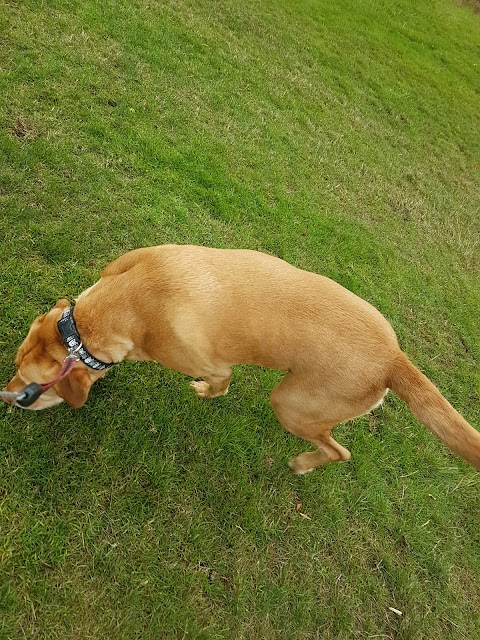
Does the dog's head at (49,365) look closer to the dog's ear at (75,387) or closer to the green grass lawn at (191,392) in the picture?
the dog's ear at (75,387)

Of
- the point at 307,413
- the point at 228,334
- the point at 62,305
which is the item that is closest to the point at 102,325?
the point at 62,305

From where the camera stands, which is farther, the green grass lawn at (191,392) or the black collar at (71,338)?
the green grass lawn at (191,392)

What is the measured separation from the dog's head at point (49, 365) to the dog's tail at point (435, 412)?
207 centimetres

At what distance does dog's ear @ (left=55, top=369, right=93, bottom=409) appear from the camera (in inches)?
118

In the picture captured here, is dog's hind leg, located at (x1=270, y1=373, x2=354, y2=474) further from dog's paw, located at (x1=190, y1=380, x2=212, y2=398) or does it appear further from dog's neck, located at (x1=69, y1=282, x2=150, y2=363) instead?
dog's neck, located at (x1=69, y1=282, x2=150, y2=363)

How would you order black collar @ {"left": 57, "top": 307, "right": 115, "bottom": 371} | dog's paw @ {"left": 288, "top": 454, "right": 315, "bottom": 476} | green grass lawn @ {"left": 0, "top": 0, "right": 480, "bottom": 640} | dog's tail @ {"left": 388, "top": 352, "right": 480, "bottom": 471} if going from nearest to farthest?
dog's tail @ {"left": 388, "top": 352, "right": 480, "bottom": 471}, black collar @ {"left": 57, "top": 307, "right": 115, "bottom": 371}, green grass lawn @ {"left": 0, "top": 0, "right": 480, "bottom": 640}, dog's paw @ {"left": 288, "top": 454, "right": 315, "bottom": 476}

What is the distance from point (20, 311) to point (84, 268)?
696 mm

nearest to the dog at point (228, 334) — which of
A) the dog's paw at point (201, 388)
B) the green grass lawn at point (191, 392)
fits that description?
the green grass lawn at point (191, 392)

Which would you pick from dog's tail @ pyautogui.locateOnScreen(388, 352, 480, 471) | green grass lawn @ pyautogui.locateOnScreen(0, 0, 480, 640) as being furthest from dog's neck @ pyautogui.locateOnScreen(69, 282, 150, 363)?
dog's tail @ pyautogui.locateOnScreen(388, 352, 480, 471)

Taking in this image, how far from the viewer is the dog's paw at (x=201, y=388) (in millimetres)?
4074

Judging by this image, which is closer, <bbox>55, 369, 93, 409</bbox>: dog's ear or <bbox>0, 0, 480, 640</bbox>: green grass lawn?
<bbox>55, 369, 93, 409</bbox>: dog's ear

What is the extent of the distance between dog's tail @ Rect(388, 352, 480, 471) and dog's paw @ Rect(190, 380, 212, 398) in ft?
5.24

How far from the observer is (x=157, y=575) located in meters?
3.24

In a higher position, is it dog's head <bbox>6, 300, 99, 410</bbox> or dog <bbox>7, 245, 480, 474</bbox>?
dog <bbox>7, 245, 480, 474</bbox>
